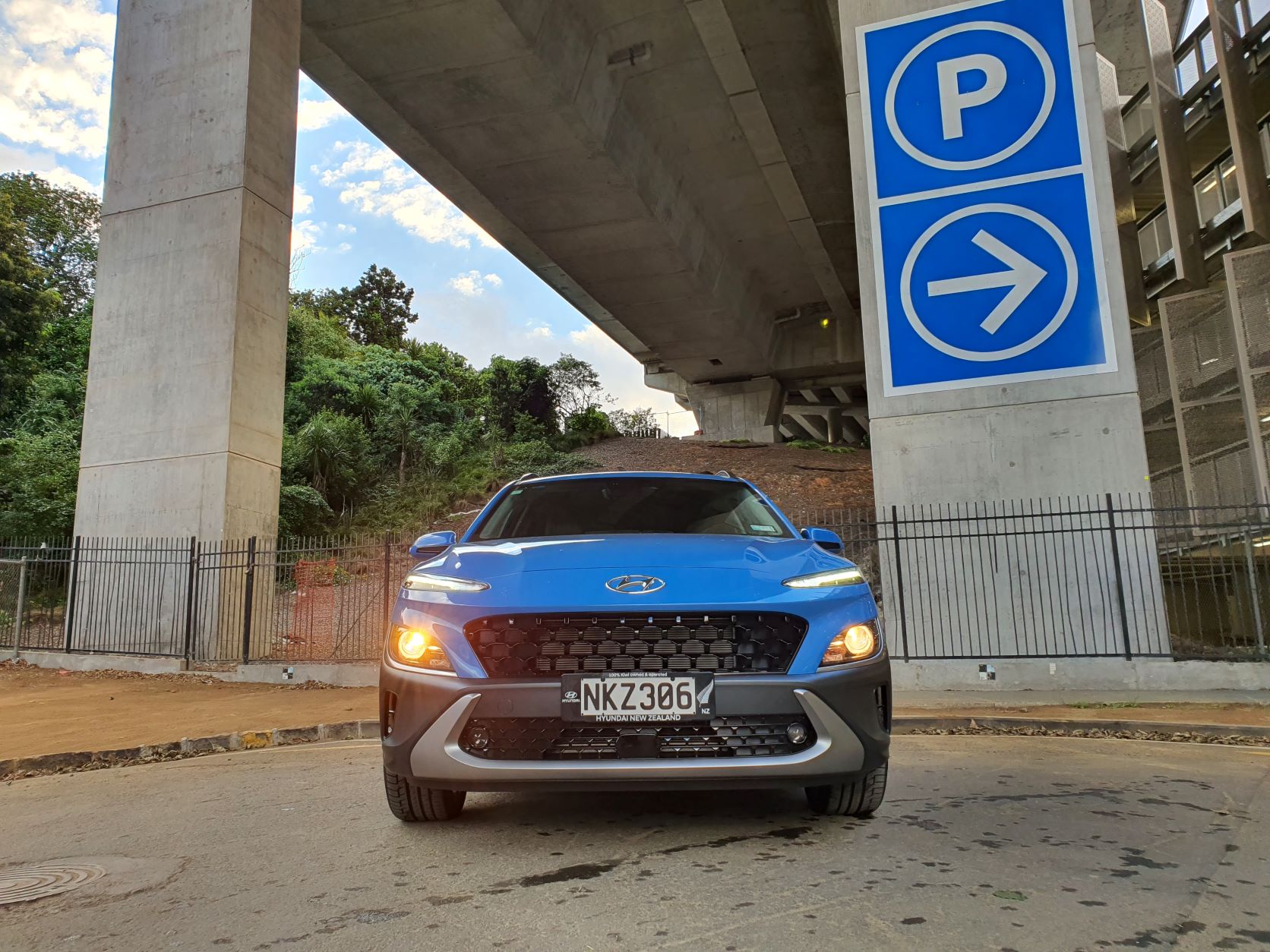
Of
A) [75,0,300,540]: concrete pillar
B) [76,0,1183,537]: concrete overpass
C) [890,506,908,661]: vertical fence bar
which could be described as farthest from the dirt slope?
[75,0,300,540]: concrete pillar

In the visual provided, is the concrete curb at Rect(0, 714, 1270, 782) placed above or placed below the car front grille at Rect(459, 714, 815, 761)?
below

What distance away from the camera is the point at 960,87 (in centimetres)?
1079

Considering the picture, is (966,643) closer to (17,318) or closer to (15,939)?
(15,939)

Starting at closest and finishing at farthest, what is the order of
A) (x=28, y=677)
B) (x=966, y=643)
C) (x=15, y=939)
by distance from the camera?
(x=15, y=939), (x=966, y=643), (x=28, y=677)

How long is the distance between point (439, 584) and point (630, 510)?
1.34 meters

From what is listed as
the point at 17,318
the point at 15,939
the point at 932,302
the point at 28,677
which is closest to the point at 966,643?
the point at 932,302

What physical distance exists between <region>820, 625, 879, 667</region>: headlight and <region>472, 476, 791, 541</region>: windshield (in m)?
1.00

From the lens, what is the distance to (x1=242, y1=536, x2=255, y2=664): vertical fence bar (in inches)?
472

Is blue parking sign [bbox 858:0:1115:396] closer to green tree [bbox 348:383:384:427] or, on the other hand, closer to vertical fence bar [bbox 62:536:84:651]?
vertical fence bar [bbox 62:536:84:651]

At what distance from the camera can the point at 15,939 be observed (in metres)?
2.49

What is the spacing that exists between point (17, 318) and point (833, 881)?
24.4 meters

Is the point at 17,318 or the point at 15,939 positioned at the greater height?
the point at 17,318

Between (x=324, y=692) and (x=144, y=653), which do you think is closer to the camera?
(x=324, y=692)

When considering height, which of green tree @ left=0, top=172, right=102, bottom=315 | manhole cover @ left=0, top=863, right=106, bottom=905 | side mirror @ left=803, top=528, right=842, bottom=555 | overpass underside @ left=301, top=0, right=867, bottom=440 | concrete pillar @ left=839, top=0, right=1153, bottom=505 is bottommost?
manhole cover @ left=0, top=863, right=106, bottom=905
